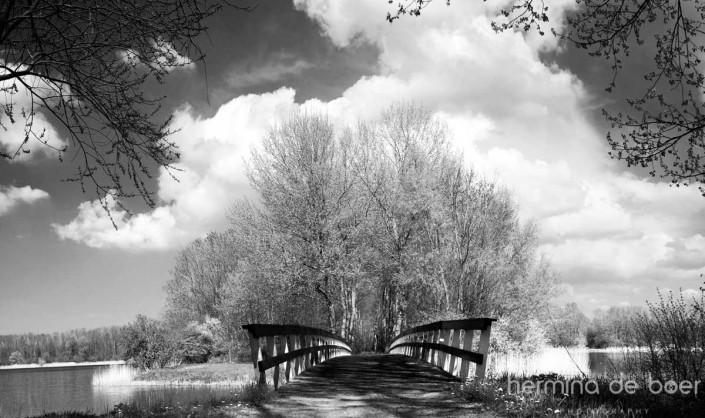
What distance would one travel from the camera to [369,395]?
31.3ft

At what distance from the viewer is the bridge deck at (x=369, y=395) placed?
26.1ft

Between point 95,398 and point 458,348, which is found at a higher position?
point 458,348

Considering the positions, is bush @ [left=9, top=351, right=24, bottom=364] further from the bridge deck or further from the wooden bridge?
the bridge deck

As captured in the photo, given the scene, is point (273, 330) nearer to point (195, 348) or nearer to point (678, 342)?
point (678, 342)

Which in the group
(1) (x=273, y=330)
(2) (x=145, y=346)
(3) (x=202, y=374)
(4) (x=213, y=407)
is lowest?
(3) (x=202, y=374)

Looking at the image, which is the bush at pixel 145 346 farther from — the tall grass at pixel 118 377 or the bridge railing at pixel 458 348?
the bridge railing at pixel 458 348

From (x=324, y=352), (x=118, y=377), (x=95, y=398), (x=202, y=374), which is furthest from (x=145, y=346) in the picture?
(x=324, y=352)

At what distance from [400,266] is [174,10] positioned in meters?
22.5

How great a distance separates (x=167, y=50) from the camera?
7.89m

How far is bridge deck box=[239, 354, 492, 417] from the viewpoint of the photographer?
796cm

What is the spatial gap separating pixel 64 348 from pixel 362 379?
16720cm

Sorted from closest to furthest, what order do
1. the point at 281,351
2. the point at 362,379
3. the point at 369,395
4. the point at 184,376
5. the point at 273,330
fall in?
the point at 273,330 → the point at 369,395 → the point at 281,351 → the point at 362,379 → the point at 184,376

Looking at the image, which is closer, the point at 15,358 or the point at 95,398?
the point at 95,398

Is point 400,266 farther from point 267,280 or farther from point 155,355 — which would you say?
point 155,355
